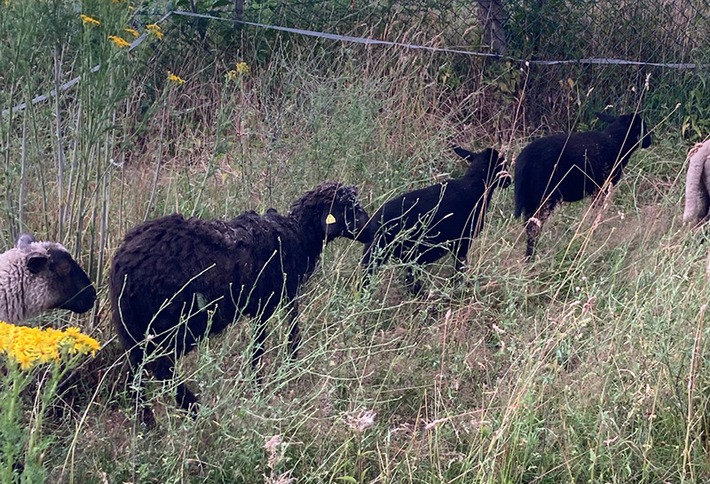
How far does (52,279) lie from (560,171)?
10.9 ft

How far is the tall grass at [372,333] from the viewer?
11.7ft

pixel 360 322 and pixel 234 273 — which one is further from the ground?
pixel 234 273

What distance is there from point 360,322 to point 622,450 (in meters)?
1.54

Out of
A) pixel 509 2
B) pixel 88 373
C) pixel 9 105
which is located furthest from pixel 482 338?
pixel 509 2

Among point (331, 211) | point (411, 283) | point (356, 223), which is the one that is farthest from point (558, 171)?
point (331, 211)

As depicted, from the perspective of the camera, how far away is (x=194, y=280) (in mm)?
4117

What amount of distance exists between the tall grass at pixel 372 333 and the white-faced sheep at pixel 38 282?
0.26 m

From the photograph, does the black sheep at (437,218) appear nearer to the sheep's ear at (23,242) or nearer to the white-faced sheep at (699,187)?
the white-faced sheep at (699,187)

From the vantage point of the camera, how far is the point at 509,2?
26.8ft

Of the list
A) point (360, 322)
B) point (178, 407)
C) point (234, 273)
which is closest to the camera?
point (178, 407)

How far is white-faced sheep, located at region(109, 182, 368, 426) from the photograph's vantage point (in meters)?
3.99

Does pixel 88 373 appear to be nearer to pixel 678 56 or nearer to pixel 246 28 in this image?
pixel 246 28

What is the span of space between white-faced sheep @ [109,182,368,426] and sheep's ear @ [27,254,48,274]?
0.35m

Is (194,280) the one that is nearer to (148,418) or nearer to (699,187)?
(148,418)
